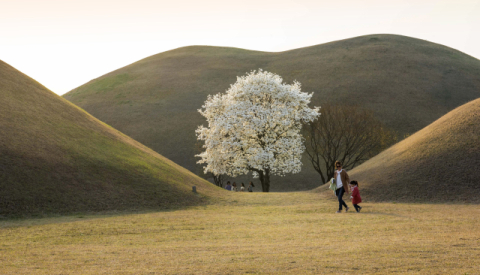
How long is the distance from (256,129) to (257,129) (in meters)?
0.11

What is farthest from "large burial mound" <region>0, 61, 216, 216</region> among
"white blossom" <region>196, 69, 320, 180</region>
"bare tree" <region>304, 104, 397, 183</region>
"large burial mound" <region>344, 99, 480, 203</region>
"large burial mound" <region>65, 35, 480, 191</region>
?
"large burial mound" <region>65, 35, 480, 191</region>

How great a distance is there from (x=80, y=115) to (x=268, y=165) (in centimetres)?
2032

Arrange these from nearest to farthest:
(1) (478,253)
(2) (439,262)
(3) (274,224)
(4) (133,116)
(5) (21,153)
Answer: (2) (439,262) < (1) (478,253) < (3) (274,224) < (5) (21,153) < (4) (133,116)

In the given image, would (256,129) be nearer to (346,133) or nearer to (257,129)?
(257,129)

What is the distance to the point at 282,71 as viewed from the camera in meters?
92.2

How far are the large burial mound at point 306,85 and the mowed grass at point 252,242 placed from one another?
36.0 meters

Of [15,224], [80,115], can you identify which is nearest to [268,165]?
[80,115]

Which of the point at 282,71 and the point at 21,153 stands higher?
the point at 282,71

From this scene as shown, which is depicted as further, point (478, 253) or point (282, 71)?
point (282, 71)

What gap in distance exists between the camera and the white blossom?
135ft

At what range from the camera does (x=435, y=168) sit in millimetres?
26953

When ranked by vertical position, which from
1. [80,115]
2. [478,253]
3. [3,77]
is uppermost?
[3,77]

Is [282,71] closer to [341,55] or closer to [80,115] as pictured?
[341,55]

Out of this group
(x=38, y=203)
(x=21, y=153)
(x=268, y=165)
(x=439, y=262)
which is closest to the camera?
(x=439, y=262)
